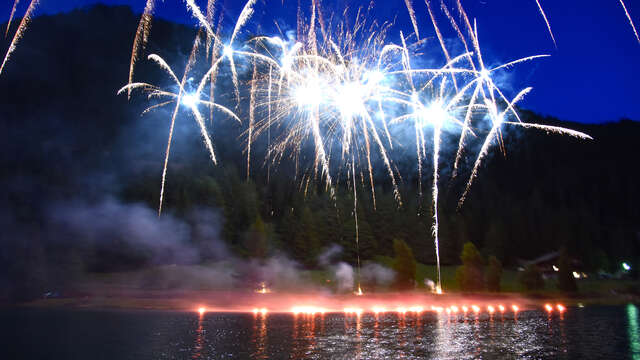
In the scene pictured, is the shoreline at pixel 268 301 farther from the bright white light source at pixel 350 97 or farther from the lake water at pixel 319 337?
the bright white light source at pixel 350 97

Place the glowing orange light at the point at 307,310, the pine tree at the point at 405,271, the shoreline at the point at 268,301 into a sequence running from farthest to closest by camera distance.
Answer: the pine tree at the point at 405,271, the shoreline at the point at 268,301, the glowing orange light at the point at 307,310

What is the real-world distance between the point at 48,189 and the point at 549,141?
499ft

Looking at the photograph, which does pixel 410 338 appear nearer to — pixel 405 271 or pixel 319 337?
pixel 319 337

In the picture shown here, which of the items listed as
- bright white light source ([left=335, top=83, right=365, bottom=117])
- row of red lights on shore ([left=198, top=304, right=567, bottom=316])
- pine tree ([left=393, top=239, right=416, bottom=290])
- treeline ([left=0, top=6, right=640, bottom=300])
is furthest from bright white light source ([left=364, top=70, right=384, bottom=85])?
treeline ([left=0, top=6, right=640, bottom=300])

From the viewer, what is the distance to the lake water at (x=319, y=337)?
22.5 meters

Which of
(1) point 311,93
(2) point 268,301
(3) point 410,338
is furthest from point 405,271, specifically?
(1) point 311,93

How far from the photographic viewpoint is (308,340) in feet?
85.5

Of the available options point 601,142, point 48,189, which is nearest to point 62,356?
point 48,189

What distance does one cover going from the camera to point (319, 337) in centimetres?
2717

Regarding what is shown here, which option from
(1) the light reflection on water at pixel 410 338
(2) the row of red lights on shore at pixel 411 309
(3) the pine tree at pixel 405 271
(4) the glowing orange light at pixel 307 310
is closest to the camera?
(1) the light reflection on water at pixel 410 338

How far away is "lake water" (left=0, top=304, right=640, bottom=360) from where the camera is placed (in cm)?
2252

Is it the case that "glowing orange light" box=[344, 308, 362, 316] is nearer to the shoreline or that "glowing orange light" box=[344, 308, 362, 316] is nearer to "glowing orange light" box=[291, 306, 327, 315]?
the shoreline

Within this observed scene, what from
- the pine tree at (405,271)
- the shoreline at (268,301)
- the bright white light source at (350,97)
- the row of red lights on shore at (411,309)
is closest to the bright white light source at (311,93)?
the bright white light source at (350,97)

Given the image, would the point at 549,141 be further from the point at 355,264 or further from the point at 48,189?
the point at 48,189
